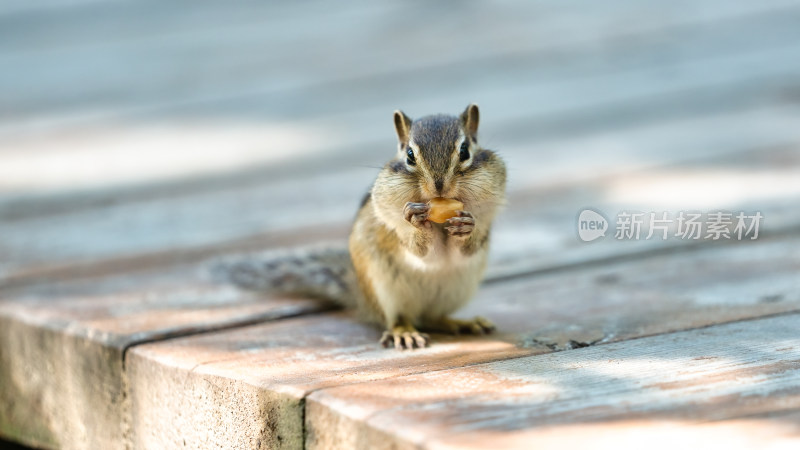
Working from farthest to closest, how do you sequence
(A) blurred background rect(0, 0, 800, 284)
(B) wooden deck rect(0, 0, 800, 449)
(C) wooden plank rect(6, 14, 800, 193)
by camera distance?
(C) wooden plank rect(6, 14, 800, 193), (A) blurred background rect(0, 0, 800, 284), (B) wooden deck rect(0, 0, 800, 449)

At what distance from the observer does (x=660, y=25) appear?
15.1 feet

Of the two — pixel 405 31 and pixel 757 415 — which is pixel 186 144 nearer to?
pixel 405 31

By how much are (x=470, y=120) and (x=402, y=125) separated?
11 centimetres

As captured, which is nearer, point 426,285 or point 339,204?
point 426,285

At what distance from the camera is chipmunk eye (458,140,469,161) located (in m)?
1.81

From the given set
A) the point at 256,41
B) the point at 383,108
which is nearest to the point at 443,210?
the point at 383,108

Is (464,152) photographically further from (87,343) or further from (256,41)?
(256,41)

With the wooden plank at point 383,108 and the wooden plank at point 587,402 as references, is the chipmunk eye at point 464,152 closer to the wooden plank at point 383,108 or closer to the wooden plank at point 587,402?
the wooden plank at point 587,402

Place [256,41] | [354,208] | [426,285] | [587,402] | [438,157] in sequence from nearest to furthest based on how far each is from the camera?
[587,402]
[438,157]
[426,285]
[354,208]
[256,41]

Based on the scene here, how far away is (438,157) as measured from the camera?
70.1 inches

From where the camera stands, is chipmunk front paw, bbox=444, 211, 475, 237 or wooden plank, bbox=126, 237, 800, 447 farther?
chipmunk front paw, bbox=444, 211, 475, 237

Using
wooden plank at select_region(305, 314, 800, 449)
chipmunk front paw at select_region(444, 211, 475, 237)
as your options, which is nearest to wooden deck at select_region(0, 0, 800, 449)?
wooden plank at select_region(305, 314, 800, 449)

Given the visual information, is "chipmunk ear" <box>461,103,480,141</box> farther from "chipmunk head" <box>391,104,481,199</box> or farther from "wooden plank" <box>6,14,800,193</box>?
"wooden plank" <box>6,14,800,193</box>

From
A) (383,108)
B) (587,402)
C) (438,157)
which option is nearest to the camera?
(587,402)
